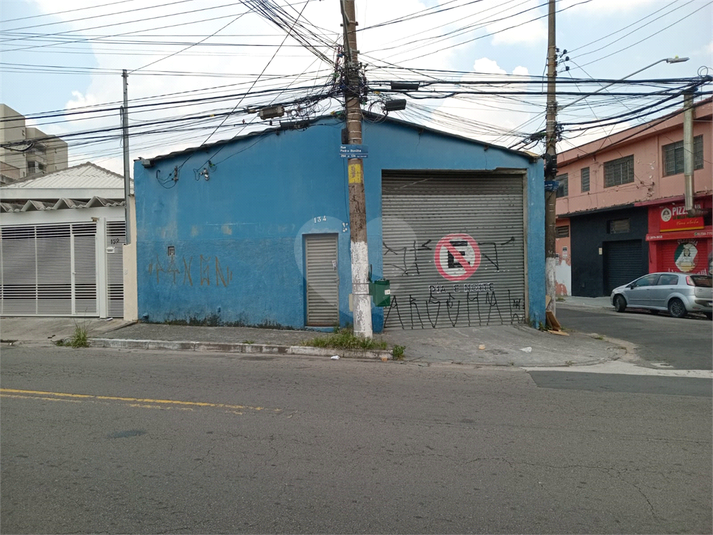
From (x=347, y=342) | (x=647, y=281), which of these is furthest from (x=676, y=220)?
(x=347, y=342)

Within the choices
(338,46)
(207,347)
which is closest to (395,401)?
(207,347)

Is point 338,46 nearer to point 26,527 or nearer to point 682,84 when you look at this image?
Result: point 682,84

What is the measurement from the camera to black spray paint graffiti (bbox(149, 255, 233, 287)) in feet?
42.4

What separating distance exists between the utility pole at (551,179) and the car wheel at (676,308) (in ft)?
19.7

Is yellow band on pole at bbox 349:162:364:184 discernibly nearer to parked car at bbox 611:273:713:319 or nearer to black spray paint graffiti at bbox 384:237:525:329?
black spray paint graffiti at bbox 384:237:525:329

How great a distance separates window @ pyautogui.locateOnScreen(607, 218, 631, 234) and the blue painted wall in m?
13.5

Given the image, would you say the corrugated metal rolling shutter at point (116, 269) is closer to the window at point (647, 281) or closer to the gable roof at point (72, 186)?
the gable roof at point (72, 186)

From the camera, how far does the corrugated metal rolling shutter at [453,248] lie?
491 inches

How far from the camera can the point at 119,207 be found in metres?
13.6

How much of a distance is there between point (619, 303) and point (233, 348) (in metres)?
Answer: 14.9

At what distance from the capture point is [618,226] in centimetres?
2473

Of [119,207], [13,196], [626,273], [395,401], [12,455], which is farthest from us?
[626,273]

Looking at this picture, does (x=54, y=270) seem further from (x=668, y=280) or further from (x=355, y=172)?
(x=668, y=280)

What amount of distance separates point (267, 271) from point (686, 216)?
56.7 ft
